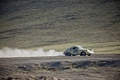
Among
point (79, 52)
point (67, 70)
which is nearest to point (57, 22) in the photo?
point (79, 52)

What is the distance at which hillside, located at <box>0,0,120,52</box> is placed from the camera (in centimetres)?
9325

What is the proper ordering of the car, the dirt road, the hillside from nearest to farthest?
1. the dirt road
2. the car
3. the hillside

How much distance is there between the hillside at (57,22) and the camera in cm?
9325

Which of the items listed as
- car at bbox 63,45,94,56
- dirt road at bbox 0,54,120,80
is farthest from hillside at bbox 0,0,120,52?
dirt road at bbox 0,54,120,80

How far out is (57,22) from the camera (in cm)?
12000

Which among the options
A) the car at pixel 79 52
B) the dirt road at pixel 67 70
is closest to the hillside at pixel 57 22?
the car at pixel 79 52

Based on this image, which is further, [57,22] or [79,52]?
[57,22]

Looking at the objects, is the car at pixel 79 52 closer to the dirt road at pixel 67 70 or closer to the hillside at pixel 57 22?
the dirt road at pixel 67 70

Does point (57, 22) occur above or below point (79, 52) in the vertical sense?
Result: above

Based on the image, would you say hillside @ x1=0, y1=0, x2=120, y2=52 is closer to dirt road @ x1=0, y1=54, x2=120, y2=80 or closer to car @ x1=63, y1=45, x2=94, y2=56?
car @ x1=63, y1=45, x2=94, y2=56

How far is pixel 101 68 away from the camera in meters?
26.7

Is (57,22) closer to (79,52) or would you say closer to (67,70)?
(79,52)

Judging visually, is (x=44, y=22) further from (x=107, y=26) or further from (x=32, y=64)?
(x=32, y=64)

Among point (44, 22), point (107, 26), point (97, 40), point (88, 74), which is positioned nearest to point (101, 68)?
point (88, 74)
